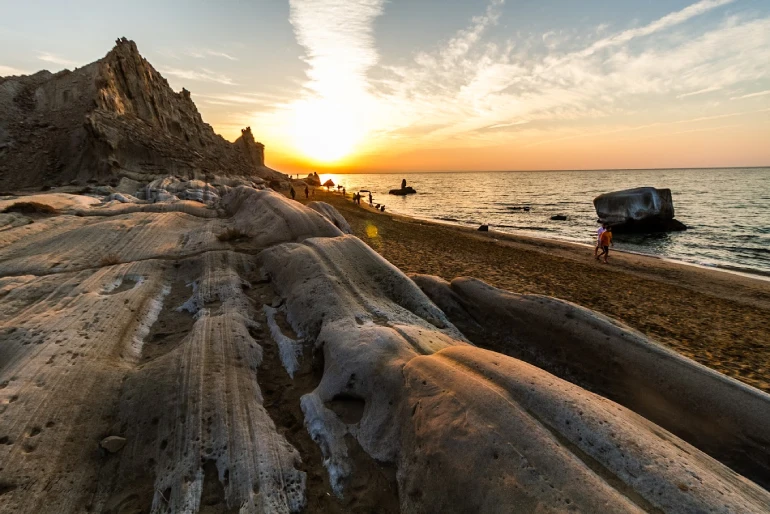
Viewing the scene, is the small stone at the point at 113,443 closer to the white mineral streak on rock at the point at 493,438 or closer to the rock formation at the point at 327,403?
the rock formation at the point at 327,403

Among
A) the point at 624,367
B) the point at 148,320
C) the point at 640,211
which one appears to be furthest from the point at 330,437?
the point at 640,211

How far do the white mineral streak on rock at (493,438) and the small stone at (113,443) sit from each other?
1989 mm

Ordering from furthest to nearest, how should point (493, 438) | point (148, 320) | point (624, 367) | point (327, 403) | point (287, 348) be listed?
point (148, 320)
point (287, 348)
point (624, 367)
point (327, 403)
point (493, 438)

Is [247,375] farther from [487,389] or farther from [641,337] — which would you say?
[641,337]

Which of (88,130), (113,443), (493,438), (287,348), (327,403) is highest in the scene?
(88,130)

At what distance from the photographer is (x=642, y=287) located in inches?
580

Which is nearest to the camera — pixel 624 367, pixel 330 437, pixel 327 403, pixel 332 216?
pixel 330 437

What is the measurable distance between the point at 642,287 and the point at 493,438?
15719 mm

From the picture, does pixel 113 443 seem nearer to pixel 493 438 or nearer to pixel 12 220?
pixel 493 438

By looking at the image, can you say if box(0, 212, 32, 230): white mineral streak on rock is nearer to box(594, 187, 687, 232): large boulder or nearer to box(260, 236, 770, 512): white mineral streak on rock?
box(260, 236, 770, 512): white mineral streak on rock

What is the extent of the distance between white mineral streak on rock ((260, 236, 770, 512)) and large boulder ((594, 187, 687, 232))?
32.7 metres

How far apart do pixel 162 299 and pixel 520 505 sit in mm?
7097

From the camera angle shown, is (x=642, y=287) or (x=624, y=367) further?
(x=642, y=287)

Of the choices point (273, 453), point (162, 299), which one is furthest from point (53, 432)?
point (162, 299)
